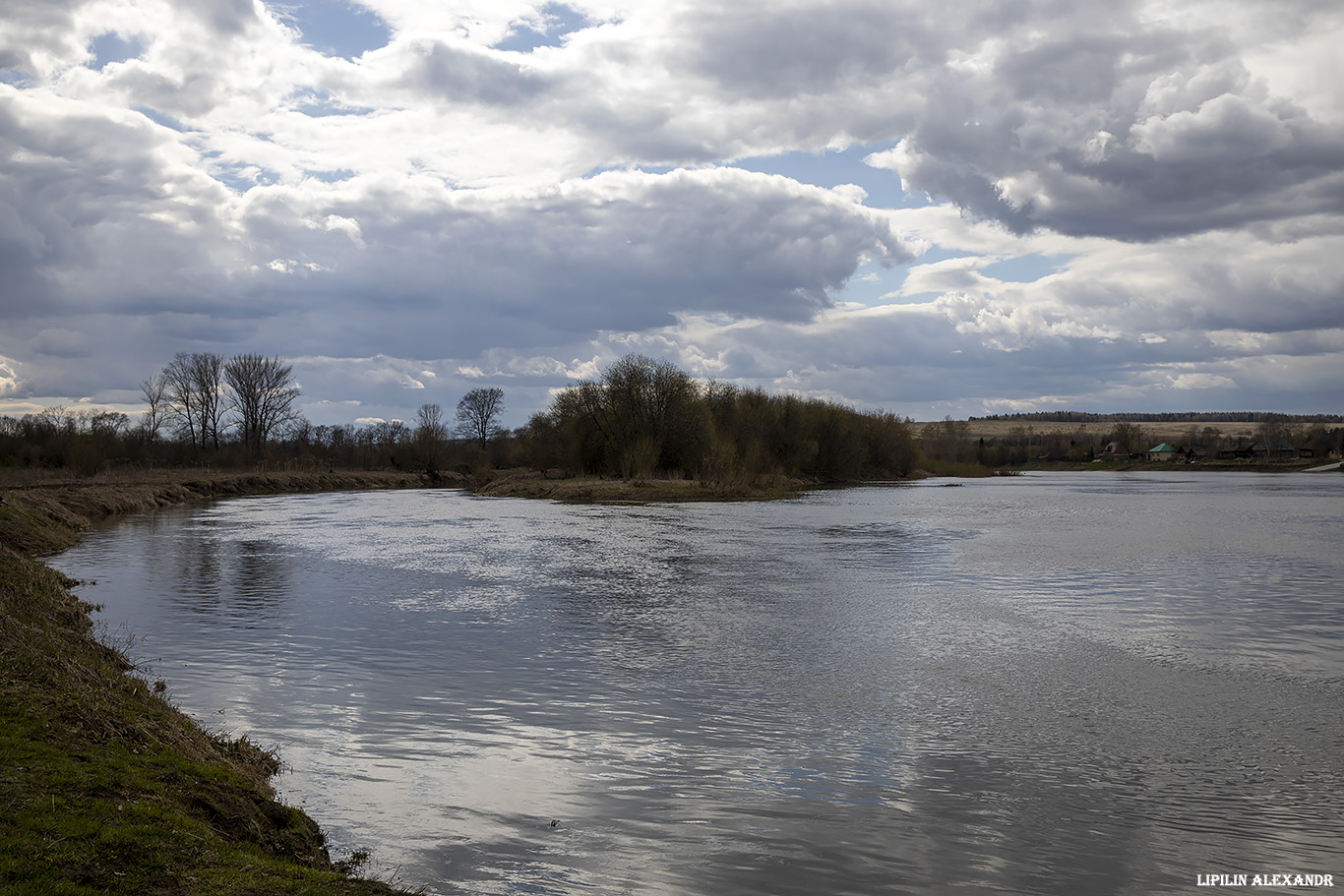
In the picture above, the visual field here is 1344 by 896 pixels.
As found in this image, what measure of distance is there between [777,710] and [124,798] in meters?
7.08

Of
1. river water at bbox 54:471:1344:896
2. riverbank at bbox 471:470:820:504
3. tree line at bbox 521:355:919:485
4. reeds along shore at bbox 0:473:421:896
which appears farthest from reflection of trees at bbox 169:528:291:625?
tree line at bbox 521:355:919:485

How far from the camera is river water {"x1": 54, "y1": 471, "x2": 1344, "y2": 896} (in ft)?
22.4

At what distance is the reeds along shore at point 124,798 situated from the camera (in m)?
4.89

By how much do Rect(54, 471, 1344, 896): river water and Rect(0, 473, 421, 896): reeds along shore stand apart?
2.54 ft

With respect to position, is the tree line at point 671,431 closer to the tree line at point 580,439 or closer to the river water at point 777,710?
the tree line at point 580,439

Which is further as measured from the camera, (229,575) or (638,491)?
(638,491)

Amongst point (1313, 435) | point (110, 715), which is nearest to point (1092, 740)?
point (110, 715)

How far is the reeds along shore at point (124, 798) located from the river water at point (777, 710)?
0.77 m

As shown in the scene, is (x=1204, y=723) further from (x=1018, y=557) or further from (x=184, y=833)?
(x=1018, y=557)

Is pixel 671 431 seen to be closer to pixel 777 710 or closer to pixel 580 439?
pixel 580 439

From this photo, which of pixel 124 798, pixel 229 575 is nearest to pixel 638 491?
pixel 229 575

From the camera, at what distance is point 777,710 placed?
35.3 ft

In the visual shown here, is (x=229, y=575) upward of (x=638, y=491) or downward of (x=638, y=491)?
downward

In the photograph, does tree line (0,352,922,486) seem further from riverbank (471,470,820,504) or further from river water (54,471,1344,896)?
river water (54,471,1344,896)
